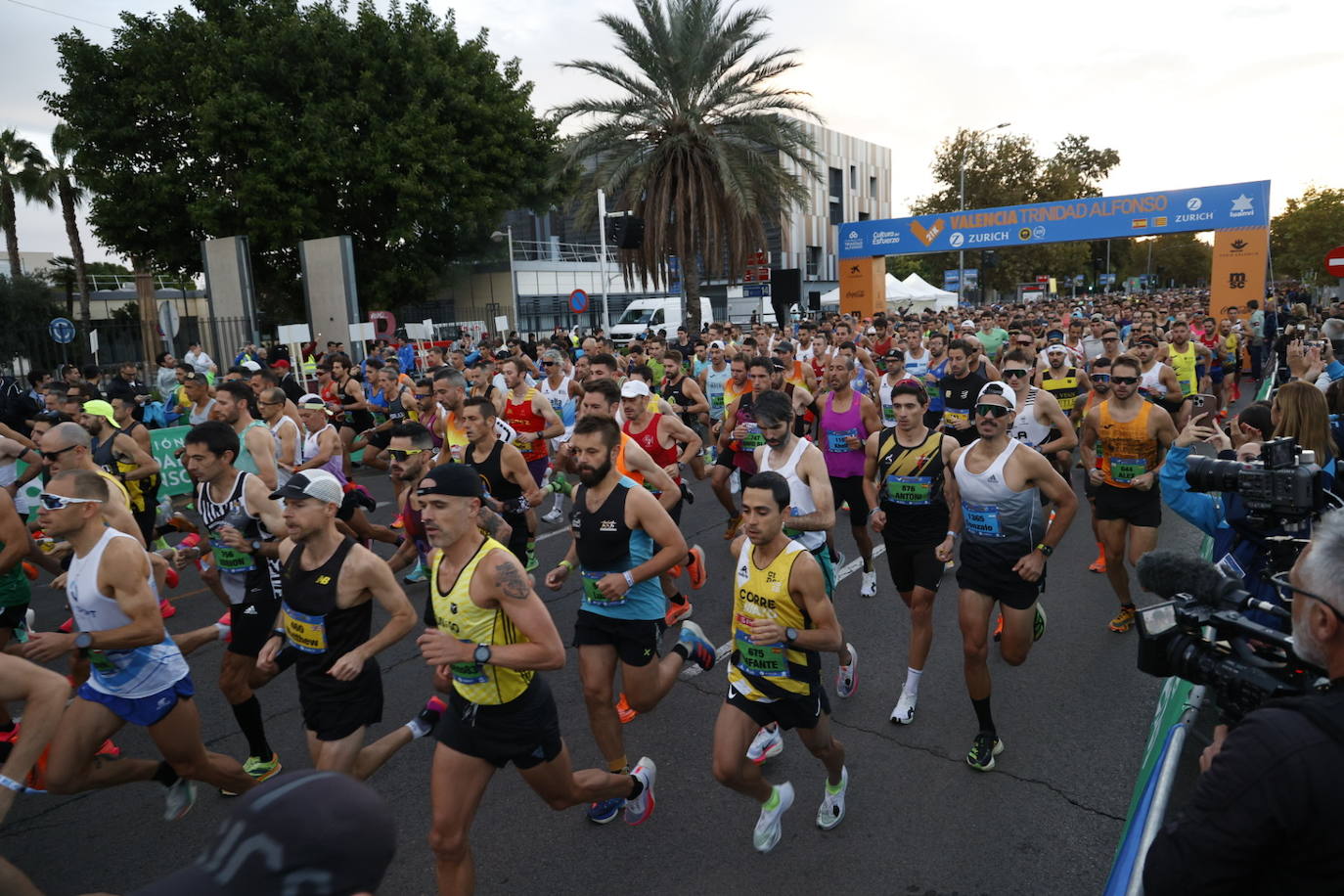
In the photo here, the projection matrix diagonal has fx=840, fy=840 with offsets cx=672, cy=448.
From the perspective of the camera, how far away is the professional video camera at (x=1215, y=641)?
203 centimetres

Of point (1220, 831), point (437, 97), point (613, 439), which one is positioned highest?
point (437, 97)

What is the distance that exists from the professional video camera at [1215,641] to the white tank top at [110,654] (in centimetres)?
391

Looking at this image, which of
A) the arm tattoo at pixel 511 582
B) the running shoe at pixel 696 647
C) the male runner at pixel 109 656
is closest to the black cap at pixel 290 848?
the arm tattoo at pixel 511 582

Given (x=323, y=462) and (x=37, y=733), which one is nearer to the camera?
(x=37, y=733)

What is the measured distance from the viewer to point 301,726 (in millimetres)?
5207

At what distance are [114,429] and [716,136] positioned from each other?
17652mm

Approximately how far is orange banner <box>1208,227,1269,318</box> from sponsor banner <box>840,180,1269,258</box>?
35cm

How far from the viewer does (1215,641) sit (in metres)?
2.22

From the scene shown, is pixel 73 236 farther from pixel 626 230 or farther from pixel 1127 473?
pixel 1127 473

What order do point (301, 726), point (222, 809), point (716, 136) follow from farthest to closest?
1. point (716, 136)
2. point (301, 726)
3. point (222, 809)

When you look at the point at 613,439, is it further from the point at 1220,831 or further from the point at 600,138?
the point at 600,138

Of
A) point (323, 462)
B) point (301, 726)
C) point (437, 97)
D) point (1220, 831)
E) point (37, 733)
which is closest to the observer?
point (1220, 831)

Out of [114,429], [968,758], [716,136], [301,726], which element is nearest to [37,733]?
[301,726]

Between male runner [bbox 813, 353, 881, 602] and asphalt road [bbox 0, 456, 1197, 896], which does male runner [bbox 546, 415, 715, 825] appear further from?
male runner [bbox 813, 353, 881, 602]
